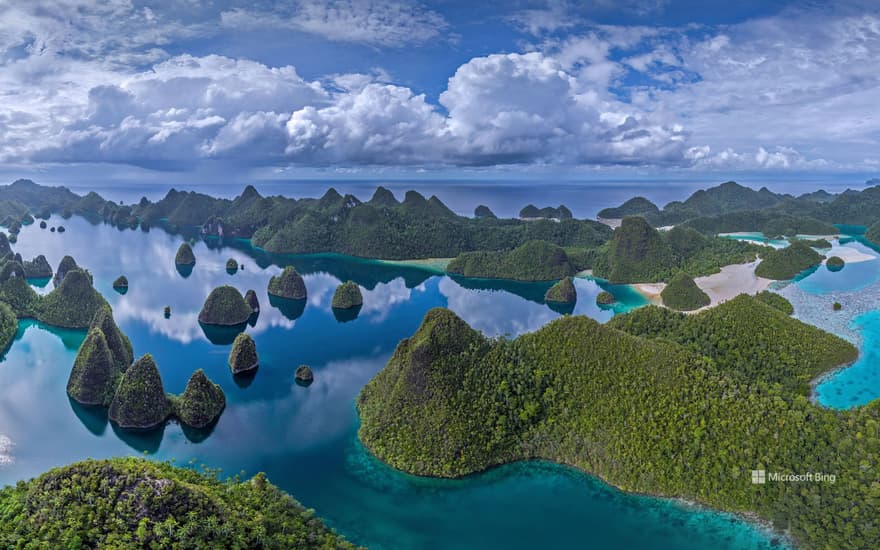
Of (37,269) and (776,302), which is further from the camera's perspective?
(37,269)

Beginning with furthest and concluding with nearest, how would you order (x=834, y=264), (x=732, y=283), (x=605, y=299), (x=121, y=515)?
(x=834, y=264), (x=732, y=283), (x=605, y=299), (x=121, y=515)

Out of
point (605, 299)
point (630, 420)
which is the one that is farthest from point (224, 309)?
point (605, 299)

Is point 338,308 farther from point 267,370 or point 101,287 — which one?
point 101,287

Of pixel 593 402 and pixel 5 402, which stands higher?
pixel 593 402

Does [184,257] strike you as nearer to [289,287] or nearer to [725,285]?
[289,287]

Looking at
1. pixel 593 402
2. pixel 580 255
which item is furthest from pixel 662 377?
pixel 580 255

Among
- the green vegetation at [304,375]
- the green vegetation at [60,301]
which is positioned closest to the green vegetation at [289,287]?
the green vegetation at [60,301]

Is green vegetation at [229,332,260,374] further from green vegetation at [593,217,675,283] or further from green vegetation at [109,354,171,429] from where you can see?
green vegetation at [593,217,675,283]
